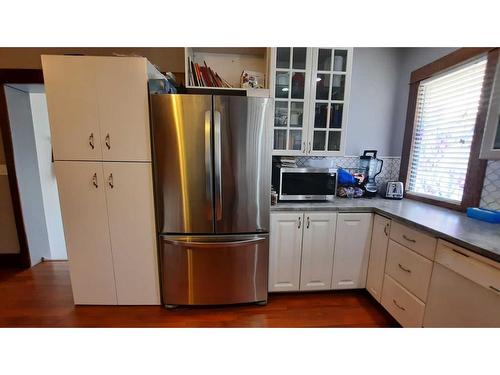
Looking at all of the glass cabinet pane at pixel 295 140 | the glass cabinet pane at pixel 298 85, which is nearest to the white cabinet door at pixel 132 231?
the glass cabinet pane at pixel 295 140

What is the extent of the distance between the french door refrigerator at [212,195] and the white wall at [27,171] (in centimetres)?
186

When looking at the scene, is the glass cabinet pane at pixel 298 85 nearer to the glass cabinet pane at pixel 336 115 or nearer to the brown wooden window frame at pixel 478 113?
the glass cabinet pane at pixel 336 115

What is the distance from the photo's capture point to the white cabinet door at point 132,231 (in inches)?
61.4

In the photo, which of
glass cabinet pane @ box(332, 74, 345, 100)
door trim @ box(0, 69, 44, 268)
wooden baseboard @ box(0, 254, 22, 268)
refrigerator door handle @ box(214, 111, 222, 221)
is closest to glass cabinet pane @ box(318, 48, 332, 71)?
glass cabinet pane @ box(332, 74, 345, 100)

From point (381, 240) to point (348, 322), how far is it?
2.34ft

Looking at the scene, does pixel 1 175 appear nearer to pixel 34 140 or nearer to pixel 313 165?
pixel 34 140

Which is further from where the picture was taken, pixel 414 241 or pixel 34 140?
pixel 34 140

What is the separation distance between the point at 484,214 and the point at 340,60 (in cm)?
164

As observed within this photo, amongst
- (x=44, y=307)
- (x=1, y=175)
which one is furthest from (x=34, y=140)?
(x=44, y=307)

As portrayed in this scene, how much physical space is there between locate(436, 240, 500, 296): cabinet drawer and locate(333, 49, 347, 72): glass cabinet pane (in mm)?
1586

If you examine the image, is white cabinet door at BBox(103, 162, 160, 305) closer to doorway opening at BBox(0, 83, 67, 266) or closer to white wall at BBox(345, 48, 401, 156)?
doorway opening at BBox(0, 83, 67, 266)

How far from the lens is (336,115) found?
1.94 metres

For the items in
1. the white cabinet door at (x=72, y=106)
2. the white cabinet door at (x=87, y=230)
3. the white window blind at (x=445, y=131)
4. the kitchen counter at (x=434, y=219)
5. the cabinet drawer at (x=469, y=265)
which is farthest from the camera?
the white window blind at (x=445, y=131)

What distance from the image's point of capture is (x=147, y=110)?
1.49 meters
